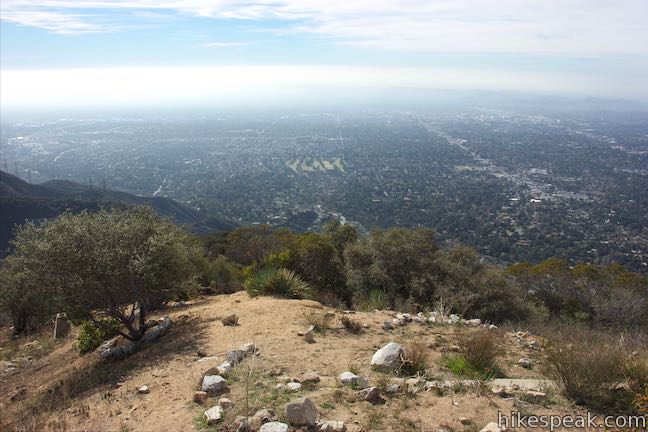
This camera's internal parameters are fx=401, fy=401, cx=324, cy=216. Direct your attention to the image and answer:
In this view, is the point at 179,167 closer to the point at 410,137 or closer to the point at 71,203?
the point at 71,203

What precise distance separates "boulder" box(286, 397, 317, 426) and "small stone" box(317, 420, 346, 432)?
10 cm

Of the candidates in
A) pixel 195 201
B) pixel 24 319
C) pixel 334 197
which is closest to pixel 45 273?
pixel 24 319

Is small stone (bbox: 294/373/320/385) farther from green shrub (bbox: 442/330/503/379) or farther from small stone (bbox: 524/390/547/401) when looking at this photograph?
small stone (bbox: 524/390/547/401)

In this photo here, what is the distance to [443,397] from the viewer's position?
177 inches

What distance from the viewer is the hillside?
149 ft

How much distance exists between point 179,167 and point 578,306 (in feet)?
335

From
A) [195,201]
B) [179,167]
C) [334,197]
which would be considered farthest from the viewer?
[179,167]

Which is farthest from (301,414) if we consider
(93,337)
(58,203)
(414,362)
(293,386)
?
(58,203)

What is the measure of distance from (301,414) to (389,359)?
1758 mm

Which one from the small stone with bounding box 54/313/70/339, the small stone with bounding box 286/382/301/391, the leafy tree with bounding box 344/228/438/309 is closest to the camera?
the small stone with bounding box 286/382/301/391

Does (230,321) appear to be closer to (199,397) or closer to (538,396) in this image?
(199,397)

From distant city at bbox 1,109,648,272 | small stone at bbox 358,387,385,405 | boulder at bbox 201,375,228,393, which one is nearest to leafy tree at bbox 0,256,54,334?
boulder at bbox 201,375,228,393

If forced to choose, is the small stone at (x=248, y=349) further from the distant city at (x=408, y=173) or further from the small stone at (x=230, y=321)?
the distant city at (x=408, y=173)

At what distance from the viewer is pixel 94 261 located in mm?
6785
